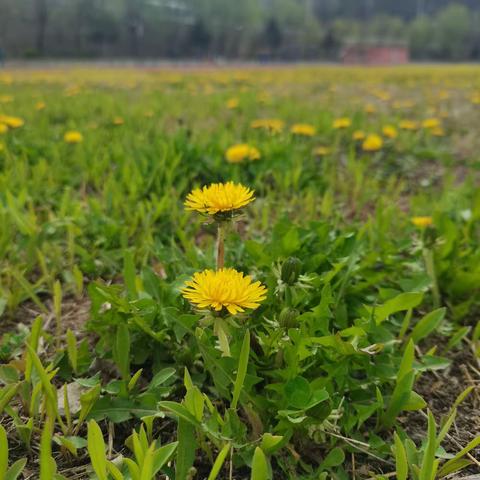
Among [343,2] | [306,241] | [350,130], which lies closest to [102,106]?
[350,130]

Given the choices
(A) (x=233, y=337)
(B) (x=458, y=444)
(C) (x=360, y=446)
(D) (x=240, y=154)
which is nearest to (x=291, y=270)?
(A) (x=233, y=337)

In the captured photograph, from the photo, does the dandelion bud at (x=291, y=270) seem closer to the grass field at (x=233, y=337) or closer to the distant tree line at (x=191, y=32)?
the grass field at (x=233, y=337)

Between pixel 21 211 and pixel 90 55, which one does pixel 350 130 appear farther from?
pixel 90 55

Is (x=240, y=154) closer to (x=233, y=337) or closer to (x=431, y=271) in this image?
(x=431, y=271)

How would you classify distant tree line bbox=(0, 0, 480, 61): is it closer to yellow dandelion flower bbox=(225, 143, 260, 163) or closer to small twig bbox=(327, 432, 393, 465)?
yellow dandelion flower bbox=(225, 143, 260, 163)

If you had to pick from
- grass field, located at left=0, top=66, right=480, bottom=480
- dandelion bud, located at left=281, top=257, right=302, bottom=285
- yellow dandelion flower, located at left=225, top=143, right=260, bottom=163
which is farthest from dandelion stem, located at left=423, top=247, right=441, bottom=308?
yellow dandelion flower, located at left=225, top=143, right=260, bottom=163

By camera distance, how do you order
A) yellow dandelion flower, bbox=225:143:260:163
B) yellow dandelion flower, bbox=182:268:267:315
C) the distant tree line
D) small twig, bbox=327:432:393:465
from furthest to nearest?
the distant tree line
yellow dandelion flower, bbox=225:143:260:163
small twig, bbox=327:432:393:465
yellow dandelion flower, bbox=182:268:267:315
